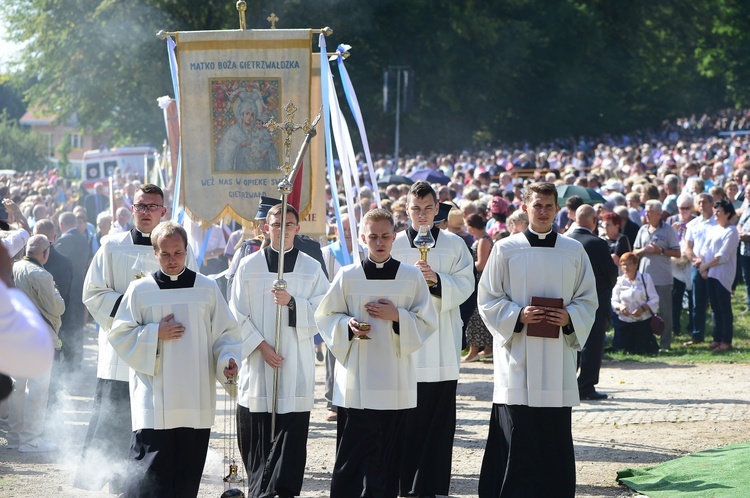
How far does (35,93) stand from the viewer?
4953 cm

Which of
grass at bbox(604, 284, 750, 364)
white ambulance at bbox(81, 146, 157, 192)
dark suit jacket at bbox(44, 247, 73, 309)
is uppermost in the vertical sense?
white ambulance at bbox(81, 146, 157, 192)

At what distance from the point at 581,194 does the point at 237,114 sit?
8.88 metres

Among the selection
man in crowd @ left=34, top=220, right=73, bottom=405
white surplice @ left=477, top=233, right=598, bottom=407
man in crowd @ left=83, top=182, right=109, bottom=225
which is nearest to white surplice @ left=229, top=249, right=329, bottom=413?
white surplice @ left=477, top=233, right=598, bottom=407

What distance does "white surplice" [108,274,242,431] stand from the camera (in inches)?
268

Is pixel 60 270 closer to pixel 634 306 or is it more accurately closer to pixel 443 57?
pixel 634 306

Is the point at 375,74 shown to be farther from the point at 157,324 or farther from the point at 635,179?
the point at 157,324

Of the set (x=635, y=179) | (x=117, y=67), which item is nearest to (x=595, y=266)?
(x=635, y=179)

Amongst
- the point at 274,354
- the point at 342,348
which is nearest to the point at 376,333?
the point at 342,348

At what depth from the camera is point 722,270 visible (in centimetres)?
1437

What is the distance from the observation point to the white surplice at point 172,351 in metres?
6.81

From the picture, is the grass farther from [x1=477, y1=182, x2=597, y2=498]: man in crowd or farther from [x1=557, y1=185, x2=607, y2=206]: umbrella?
[x1=477, y1=182, x2=597, y2=498]: man in crowd

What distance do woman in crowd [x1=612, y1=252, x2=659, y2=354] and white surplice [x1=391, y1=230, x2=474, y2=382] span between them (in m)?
5.89

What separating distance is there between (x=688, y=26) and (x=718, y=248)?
5047cm

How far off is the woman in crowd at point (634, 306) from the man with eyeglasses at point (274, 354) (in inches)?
272
